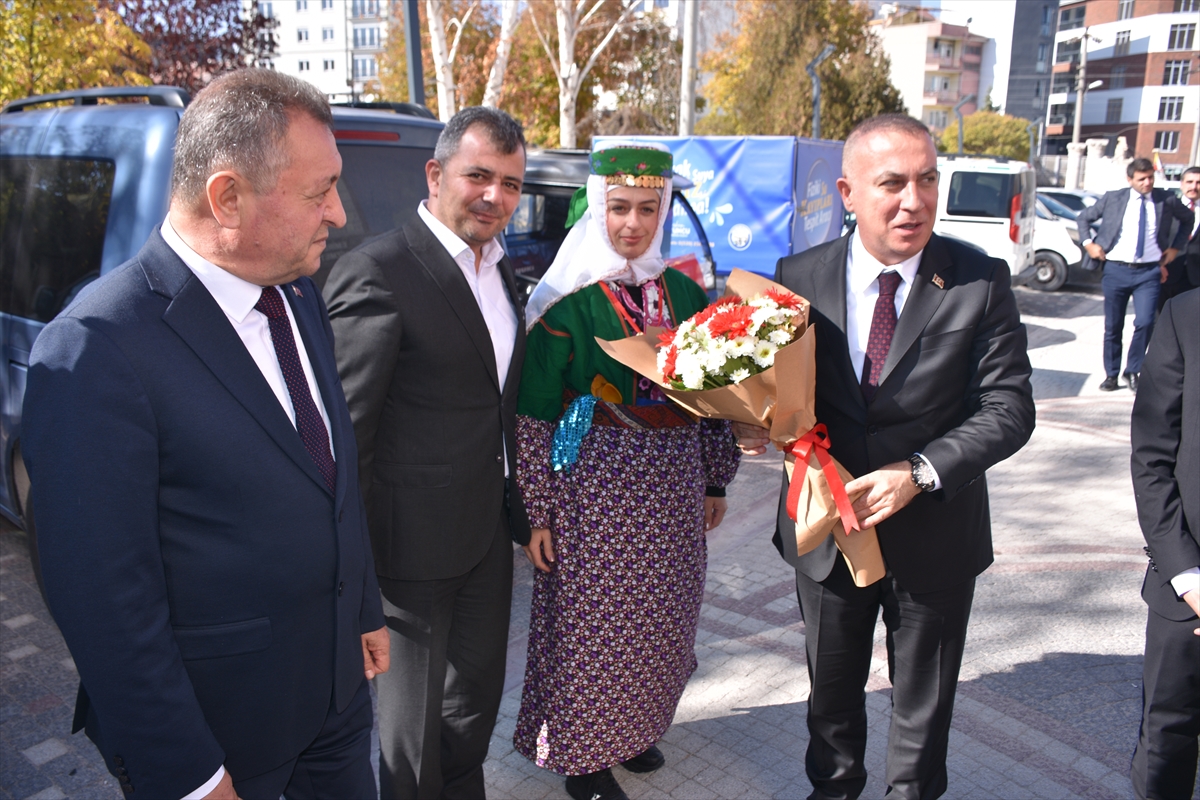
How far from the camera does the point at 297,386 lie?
178 centimetres

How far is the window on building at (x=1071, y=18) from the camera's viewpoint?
2586 inches

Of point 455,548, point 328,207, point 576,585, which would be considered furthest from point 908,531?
point 328,207

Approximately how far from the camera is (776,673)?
11.8 feet

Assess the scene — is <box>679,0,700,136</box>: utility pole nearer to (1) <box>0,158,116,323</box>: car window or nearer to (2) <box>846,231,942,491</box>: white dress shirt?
(1) <box>0,158,116,323</box>: car window

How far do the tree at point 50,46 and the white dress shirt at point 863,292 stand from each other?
758 cm

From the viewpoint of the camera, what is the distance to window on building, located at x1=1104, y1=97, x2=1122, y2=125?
62219 mm

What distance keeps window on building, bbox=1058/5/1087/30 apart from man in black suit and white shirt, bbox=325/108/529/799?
78.2m

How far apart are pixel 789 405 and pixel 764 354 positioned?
16 cm

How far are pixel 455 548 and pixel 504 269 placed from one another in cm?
89

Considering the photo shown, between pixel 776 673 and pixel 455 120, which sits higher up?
pixel 455 120

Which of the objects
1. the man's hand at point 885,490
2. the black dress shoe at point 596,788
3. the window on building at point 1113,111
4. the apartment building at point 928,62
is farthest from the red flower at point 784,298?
the window on building at point 1113,111

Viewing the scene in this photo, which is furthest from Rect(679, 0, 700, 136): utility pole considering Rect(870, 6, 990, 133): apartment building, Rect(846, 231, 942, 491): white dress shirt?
Rect(870, 6, 990, 133): apartment building

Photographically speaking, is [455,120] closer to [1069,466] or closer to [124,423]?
[124,423]

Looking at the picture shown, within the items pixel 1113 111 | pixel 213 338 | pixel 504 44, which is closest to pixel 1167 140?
pixel 1113 111
